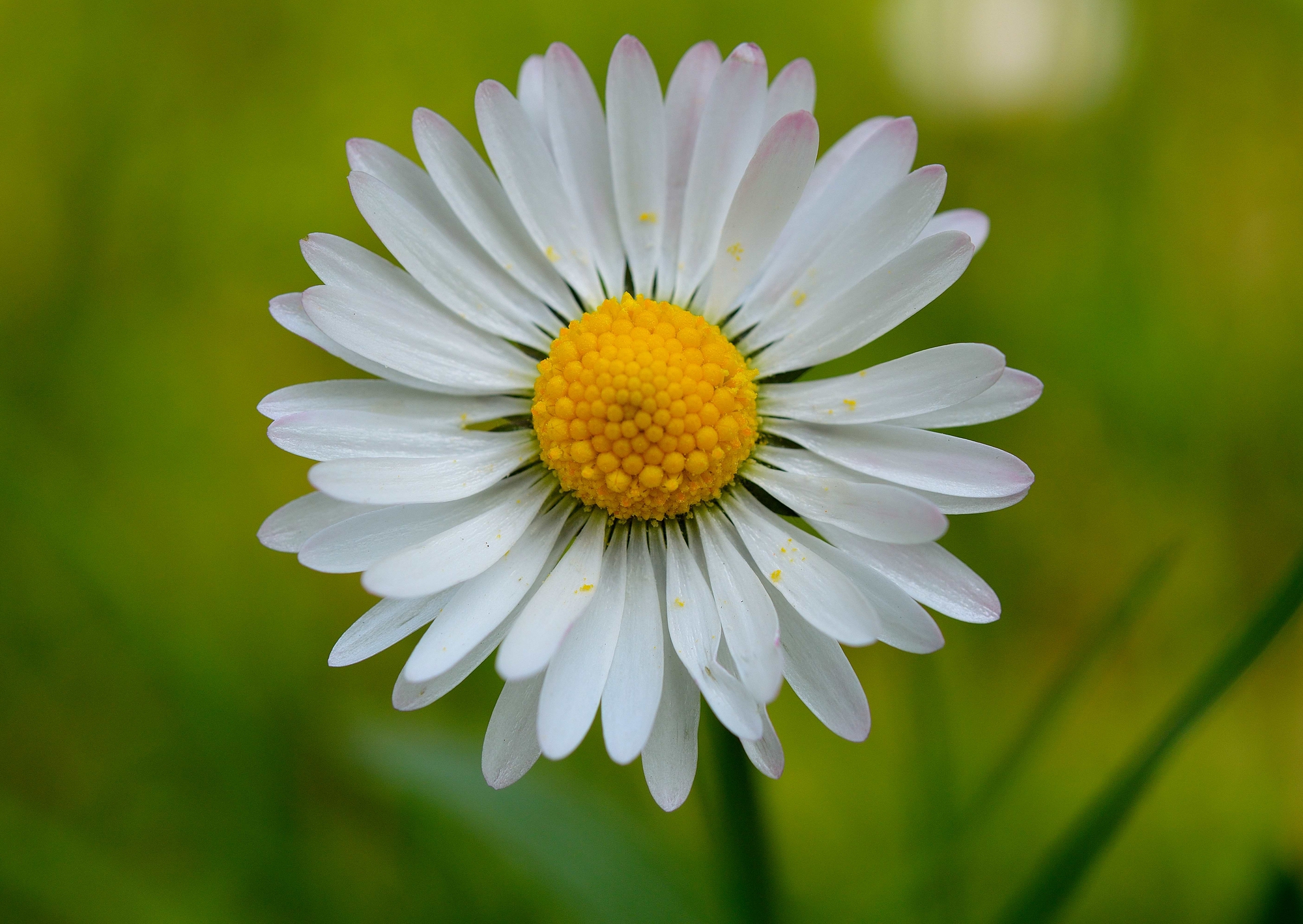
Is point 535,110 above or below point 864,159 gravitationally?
below

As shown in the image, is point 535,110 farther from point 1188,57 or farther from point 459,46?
point 1188,57

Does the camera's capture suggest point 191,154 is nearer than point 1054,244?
No

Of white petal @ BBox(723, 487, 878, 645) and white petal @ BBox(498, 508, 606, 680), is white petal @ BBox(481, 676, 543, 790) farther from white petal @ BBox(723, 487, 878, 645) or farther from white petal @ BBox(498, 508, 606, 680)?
white petal @ BBox(723, 487, 878, 645)

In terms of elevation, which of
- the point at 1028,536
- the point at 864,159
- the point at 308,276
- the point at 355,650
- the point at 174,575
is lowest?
the point at 174,575

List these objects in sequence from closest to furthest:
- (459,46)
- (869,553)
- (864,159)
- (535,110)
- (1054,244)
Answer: (869,553) → (864,159) → (535,110) → (1054,244) → (459,46)

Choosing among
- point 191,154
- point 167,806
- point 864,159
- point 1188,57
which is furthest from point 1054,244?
point 167,806

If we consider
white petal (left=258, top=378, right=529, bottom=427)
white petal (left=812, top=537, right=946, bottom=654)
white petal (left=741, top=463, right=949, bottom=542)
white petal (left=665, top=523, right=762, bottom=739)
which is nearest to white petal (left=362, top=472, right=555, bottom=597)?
white petal (left=258, top=378, right=529, bottom=427)

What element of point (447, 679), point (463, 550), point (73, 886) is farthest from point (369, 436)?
point (73, 886)

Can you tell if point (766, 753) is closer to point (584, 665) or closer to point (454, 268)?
point (584, 665)
